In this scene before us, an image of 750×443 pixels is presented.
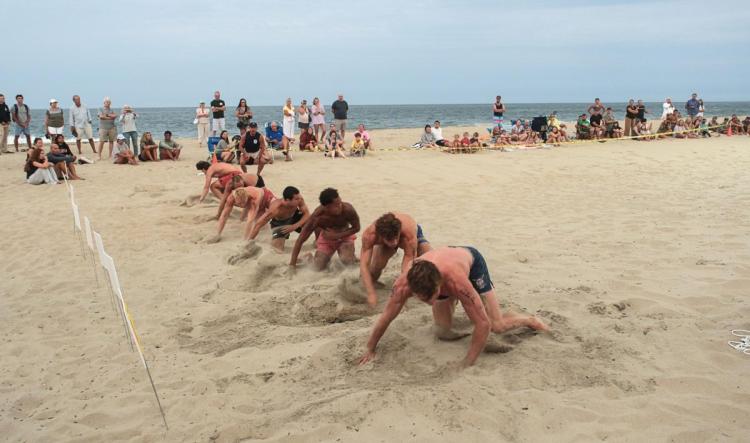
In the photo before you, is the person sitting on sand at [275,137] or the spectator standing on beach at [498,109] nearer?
the person sitting on sand at [275,137]

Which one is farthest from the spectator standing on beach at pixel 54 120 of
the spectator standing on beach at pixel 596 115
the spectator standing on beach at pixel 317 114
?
the spectator standing on beach at pixel 596 115

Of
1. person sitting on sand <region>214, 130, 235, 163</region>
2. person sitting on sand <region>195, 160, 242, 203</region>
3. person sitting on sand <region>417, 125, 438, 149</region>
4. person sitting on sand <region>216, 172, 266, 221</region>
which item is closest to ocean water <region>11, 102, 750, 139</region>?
person sitting on sand <region>417, 125, 438, 149</region>

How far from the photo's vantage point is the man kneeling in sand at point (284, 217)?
7.00 m

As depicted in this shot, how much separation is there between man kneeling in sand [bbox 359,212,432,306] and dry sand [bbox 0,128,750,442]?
0.23 meters

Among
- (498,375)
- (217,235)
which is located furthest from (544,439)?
(217,235)

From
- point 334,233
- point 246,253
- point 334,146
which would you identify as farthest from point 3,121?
point 334,233

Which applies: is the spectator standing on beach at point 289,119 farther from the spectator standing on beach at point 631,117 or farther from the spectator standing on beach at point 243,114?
the spectator standing on beach at point 631,117

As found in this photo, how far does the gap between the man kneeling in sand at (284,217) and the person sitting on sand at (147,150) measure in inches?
363

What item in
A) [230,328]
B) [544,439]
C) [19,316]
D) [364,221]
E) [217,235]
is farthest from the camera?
[364,221]

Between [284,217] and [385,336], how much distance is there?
10.3 feet

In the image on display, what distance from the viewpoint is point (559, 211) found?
8.79 m

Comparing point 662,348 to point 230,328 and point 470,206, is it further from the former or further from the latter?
point 470,206

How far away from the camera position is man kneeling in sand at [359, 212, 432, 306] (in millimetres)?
4840

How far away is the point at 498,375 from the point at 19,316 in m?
4.31
